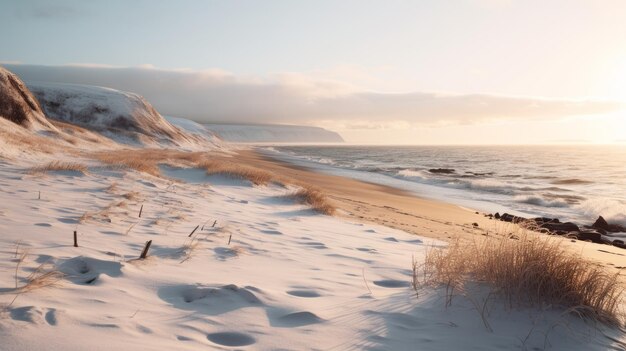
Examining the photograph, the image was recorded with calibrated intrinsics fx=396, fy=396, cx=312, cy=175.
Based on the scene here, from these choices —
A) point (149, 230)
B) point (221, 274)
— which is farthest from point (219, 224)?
point (221, 274)

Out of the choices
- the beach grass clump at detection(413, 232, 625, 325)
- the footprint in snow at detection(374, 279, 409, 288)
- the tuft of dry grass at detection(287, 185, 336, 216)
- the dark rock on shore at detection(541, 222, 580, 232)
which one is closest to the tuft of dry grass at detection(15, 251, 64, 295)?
the footprint in snow at detection(374, 279, 409, 288)

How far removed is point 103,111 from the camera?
177 ft

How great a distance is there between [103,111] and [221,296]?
58799 millimetres

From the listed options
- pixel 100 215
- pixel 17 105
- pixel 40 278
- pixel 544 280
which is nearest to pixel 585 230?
pixel 544 280

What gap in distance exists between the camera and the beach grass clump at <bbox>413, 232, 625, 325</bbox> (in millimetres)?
2951

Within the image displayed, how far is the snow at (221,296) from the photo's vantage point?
7.57 feet

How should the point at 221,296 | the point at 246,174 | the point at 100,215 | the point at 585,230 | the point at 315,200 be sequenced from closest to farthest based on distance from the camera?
the point at 221,296 < the point at 100,215 < the point at 315,200 < the point at 246,174 < the point at 585,230

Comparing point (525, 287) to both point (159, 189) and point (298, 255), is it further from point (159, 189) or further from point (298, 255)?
point (159, 189)

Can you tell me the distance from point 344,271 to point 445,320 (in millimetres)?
1449

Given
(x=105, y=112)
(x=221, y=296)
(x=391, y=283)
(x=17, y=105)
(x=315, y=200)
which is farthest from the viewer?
(x=105, y=112)

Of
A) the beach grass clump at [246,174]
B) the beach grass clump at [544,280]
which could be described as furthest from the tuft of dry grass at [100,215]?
the beach grass clump at [246,174]

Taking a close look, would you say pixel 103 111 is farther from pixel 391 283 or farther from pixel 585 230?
pixel 391 283

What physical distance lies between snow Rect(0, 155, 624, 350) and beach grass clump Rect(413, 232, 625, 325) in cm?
13

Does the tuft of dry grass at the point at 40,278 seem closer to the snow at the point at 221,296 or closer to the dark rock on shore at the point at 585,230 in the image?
the snow at the point at 221,296
